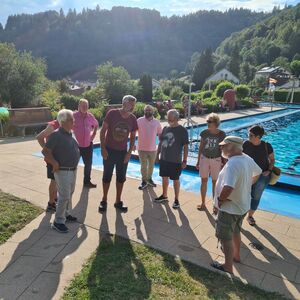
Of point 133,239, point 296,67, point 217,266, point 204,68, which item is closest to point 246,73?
point 296,67

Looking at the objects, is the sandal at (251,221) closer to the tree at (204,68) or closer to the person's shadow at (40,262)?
the person's shadow at (40,262)

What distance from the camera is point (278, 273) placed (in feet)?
10.7

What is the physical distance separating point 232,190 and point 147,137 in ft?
9.49

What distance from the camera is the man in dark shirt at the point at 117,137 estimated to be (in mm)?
4484

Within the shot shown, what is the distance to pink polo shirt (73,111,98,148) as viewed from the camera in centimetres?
541

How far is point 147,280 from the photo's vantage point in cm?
300

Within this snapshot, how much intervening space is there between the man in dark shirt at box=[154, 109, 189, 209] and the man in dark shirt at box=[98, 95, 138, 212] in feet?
1.77

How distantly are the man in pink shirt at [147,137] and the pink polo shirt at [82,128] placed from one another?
0.88 meters

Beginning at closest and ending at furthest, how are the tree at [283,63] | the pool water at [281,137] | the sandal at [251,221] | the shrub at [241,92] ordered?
1. the sandal at [251,221]
2. the pool water at [281,137]
3. the shrub at [241,92]
4. the tree at [283,63]

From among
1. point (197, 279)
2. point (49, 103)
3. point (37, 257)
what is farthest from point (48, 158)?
point (49, 103)

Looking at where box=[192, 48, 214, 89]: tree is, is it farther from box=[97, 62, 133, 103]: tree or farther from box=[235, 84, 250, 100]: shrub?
box=[97, 62, 133, 103]: tree

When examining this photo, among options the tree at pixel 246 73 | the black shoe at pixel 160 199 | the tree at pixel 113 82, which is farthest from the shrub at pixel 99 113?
the tree at pixel 246 73

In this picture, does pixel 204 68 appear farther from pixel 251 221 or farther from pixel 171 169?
pixel 251 221

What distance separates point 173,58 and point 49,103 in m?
104
